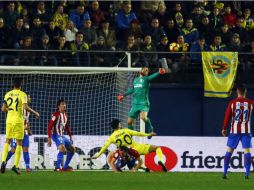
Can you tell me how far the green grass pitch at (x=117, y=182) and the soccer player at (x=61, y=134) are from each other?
2.03 meters

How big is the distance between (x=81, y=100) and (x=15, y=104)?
18.5ft

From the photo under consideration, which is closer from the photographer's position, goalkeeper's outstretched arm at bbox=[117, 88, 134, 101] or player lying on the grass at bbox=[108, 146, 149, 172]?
player lying on the grass at bbox=[108, 146, 149, 172]

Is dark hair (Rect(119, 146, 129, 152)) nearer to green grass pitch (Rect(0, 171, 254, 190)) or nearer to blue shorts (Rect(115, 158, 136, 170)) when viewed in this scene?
blue shorts (Rect(115, 158, 136, 170))

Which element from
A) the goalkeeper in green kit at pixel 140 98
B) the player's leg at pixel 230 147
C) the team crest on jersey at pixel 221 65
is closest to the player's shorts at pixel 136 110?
the goalkeeper in green kit at pixel 140 98

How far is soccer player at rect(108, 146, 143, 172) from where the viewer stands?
23.0 metres

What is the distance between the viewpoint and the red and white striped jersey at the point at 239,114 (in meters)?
20.5

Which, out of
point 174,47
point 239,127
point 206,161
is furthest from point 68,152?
point 174,47

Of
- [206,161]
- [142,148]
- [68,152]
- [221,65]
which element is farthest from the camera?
[221,65]

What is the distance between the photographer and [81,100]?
2658cm

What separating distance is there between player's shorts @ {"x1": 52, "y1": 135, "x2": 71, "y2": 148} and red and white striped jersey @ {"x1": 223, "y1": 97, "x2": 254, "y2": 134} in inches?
180

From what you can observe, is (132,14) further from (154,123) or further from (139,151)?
(139,151)

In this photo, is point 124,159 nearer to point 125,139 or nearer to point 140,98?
point 125,139

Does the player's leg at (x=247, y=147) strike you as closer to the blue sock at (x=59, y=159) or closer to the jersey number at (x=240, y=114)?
the jersey number at (x=240, y=114)

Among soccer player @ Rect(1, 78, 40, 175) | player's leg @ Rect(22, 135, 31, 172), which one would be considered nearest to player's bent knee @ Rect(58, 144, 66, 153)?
player's leg @ Rect(22, 135, 31, 172)
